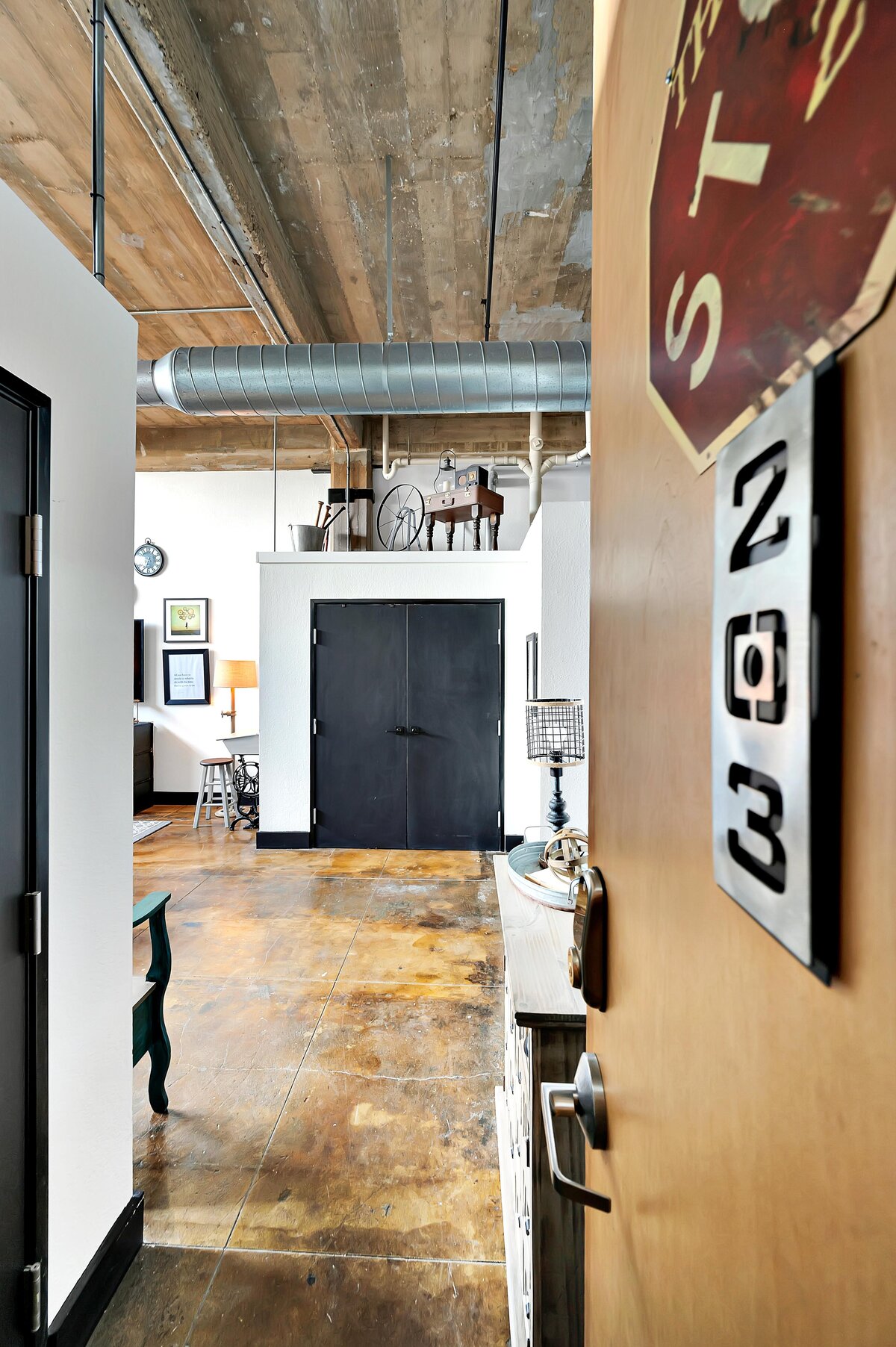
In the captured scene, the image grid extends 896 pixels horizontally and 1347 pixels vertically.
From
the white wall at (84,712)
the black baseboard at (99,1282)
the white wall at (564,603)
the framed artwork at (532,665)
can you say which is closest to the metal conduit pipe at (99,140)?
the white wall at (84,712)

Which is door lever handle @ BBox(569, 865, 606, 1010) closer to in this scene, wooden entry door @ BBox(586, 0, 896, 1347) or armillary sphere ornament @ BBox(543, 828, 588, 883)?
wooden entry door @ BBox(586, 0, 896, 1347)

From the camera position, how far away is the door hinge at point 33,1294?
4.00 ft

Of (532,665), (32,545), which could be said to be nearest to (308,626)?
(532,665)

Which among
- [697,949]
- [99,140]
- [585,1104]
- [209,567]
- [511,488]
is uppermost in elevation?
[511,488]

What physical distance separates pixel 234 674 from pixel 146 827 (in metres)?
1.56

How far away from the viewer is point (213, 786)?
6.23 meters

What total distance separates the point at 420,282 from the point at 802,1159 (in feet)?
14.2

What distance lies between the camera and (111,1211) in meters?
1.52

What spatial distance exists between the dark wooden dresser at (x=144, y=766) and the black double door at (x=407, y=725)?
7.94 ft

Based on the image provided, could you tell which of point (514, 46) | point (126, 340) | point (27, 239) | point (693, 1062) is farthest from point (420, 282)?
point (693, 1062)

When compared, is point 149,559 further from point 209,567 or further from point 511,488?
point 511,488

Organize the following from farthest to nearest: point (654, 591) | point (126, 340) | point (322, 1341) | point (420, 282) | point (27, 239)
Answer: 1. point (420, 282)
2. point (126, 340)
3. point (322, 1341)
4. point (27, 239)
5. point (654, 591)

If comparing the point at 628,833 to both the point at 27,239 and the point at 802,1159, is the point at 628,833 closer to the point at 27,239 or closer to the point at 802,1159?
the point at 802,1159

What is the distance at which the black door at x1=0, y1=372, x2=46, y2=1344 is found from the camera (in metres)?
1.16
